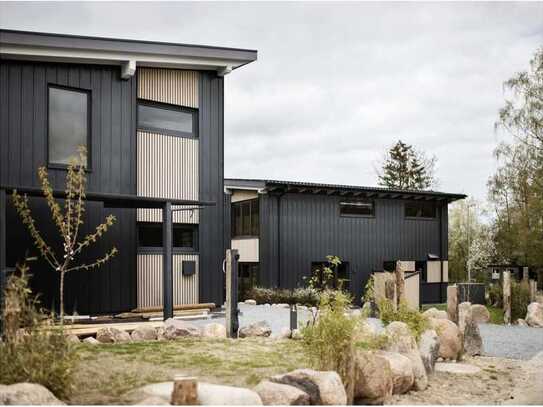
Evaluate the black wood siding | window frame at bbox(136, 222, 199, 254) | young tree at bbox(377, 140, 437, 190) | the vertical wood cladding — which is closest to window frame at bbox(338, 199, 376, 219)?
the black wood siding

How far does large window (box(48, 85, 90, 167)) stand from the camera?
A: 13.5 metres

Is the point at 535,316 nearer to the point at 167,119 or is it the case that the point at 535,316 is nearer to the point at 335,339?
the point at 167,119

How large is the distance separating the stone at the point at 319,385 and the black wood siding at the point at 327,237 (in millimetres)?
15865

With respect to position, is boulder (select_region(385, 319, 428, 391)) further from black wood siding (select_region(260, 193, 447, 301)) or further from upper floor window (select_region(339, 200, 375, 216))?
upper floor window (select_region(339, 200, 375, 216))

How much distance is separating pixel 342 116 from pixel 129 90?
30240mm

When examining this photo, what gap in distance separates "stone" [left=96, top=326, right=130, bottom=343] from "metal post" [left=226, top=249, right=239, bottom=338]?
5.94ft

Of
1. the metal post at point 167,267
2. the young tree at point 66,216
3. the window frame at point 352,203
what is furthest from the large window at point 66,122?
the window frame at point 352,203

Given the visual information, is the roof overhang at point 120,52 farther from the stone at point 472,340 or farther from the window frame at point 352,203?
the window frame at point 352,203

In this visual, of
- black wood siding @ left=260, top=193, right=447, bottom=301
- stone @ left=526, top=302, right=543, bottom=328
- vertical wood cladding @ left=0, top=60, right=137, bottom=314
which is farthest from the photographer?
black wood siding @ left=260, top=193, right=447, bottom=301

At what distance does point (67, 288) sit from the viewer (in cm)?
1358

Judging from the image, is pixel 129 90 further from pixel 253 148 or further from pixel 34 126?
pixel 253 148

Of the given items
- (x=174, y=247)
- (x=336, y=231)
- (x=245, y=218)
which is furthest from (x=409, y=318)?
(x=245, y=218)

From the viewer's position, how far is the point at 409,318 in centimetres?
977

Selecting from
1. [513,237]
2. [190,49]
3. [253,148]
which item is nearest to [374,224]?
[513,237]
